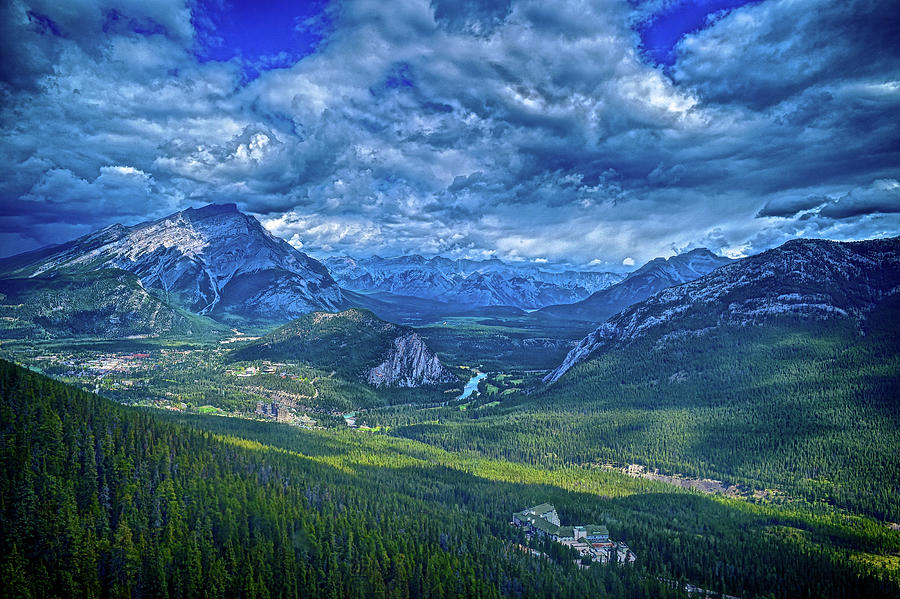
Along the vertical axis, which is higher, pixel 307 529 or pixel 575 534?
pixel 307 529

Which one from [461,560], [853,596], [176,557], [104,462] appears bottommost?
[853,596]

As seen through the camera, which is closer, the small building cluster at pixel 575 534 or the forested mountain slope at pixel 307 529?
the forested mountain slope at pixel 307 529

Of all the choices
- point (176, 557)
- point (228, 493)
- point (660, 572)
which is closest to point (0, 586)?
point (176, 557)

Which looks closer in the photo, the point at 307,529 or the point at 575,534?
the point at 307,529

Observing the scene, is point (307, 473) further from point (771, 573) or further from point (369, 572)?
point (771, 573)

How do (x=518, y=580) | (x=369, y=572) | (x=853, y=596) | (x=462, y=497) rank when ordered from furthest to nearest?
1. (x=462, y=497)
2. (x=853, y=596)
3. (x=518, y=580)
4. (x=369, y=572)

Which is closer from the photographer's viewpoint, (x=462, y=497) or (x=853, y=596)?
(x=853, y=596)

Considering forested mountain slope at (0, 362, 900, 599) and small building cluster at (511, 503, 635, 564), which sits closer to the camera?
forested mountain slope at (0, 362, 900, 599)

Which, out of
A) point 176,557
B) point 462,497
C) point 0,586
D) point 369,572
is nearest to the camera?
point 0,586
